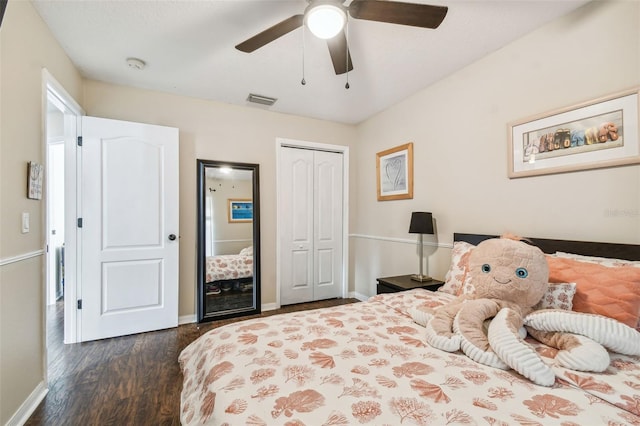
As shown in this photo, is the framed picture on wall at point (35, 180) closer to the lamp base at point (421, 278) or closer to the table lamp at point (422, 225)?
the table lamp at point (422, 225)

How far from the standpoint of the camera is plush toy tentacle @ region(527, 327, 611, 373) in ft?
3.46

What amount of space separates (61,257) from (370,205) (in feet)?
14.1

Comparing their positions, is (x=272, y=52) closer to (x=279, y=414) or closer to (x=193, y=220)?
(x=193, y=220)

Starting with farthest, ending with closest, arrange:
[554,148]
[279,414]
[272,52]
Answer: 1. [272,52]
2. [554,148]
3. [279,414]

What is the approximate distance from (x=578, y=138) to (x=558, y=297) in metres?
1.09

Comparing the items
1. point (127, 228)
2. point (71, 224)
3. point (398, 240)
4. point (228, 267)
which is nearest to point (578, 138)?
point (398, 240)

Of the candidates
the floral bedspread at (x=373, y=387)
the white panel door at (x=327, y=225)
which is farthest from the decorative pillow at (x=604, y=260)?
the white panel door at (x=327, y=225)

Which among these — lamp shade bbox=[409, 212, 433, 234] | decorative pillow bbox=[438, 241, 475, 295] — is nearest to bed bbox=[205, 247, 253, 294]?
lamp shade bbox=[409, 212, 433, 234]

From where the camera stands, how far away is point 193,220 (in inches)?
123

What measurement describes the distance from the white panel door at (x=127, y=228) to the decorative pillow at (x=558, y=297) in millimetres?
3036

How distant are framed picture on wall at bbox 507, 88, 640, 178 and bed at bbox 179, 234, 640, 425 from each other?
21.9 inches

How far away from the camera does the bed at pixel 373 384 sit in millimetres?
859

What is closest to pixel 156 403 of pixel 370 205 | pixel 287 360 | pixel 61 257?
pixel 287 360

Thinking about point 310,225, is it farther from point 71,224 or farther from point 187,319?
point 71,224
